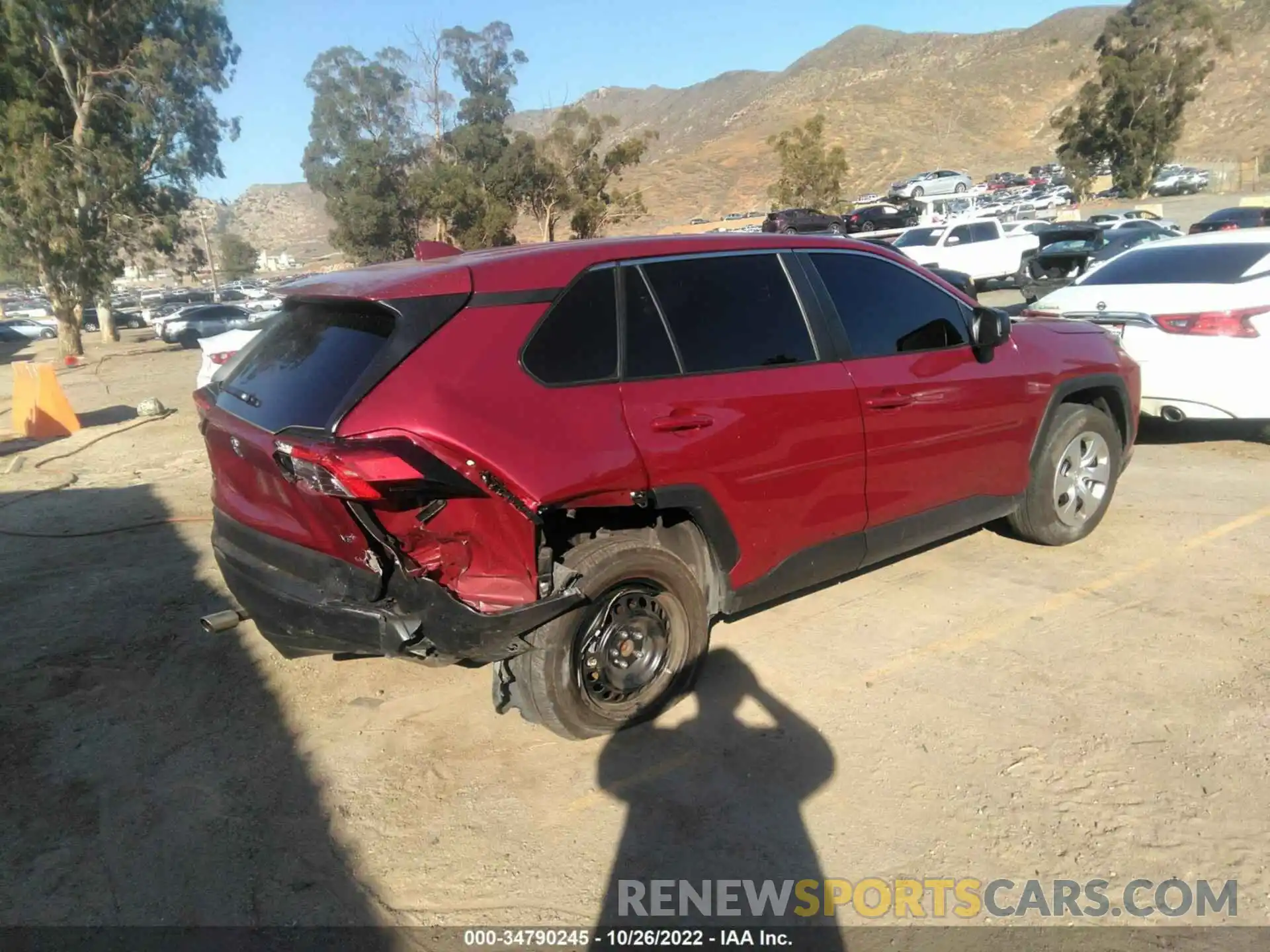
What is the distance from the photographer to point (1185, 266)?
24.9 feet

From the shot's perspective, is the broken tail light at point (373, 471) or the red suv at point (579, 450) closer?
the broken tail light at point (373, 471)

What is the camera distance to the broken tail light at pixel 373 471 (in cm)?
297

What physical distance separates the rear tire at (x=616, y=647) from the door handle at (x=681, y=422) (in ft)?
1.49

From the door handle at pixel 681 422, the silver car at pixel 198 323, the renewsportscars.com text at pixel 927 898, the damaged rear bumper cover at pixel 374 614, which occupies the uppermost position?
the door handle at pixel 681 422

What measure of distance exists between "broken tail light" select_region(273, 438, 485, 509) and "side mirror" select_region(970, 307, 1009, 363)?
283 centimetres

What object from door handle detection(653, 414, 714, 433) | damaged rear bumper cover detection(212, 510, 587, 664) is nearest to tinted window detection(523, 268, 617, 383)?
door handle detection(653, 414, 714, 433)

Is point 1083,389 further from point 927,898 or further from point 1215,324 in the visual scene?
point 927,898

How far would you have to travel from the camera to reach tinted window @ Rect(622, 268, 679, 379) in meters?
3.66

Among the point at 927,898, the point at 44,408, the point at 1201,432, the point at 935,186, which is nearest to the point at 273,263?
the point at 935,186

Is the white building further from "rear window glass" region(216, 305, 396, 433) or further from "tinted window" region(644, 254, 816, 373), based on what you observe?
"tinted window" region(644, 254, 816, 373)

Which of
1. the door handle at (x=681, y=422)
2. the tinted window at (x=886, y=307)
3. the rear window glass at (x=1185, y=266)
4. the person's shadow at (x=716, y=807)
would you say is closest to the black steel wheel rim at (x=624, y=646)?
the person's shadow at (x=716, y=807)

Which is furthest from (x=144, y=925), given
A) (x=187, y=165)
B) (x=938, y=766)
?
(x=187, y=165)

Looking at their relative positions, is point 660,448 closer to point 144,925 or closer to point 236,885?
point 236,885

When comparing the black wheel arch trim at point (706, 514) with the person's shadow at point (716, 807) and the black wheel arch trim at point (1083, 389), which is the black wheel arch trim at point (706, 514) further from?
the black wheel arch trim at point (1083, 389)
